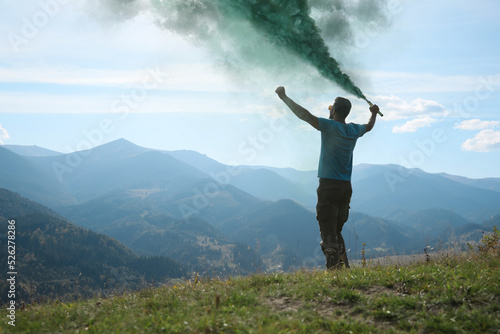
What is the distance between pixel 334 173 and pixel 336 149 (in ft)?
1.54

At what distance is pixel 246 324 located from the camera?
14.6 ft

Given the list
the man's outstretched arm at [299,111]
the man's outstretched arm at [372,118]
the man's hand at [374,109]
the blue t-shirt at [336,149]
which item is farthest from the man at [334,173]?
the man's hand at [374,109]

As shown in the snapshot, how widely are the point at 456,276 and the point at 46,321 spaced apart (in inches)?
249

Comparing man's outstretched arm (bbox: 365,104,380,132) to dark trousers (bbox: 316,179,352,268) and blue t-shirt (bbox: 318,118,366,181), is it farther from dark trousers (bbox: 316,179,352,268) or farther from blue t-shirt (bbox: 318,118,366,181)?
dark trousers (bbox: 316,179,352,268)

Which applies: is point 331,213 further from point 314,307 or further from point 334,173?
point 314,307

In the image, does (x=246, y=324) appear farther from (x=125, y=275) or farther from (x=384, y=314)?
(x=125, y=275)

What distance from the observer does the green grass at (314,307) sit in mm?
4320

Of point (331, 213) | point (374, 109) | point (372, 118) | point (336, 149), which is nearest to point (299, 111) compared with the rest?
point (336, 149)

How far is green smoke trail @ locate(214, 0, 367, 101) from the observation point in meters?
8.99

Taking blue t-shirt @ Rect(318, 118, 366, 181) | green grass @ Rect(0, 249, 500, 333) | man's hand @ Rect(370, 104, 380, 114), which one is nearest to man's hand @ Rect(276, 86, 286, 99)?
blue t-shirt @ Rect(318, 118, 366, 181)

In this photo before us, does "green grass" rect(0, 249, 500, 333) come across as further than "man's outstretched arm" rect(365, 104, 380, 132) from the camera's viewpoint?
No

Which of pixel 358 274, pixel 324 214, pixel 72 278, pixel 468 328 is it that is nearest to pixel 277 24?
pixel 324 214

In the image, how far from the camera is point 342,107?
23.5 feet

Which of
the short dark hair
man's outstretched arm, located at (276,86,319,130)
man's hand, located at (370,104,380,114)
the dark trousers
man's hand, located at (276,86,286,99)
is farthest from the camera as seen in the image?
man's hand, located at (370,104,380,114)
